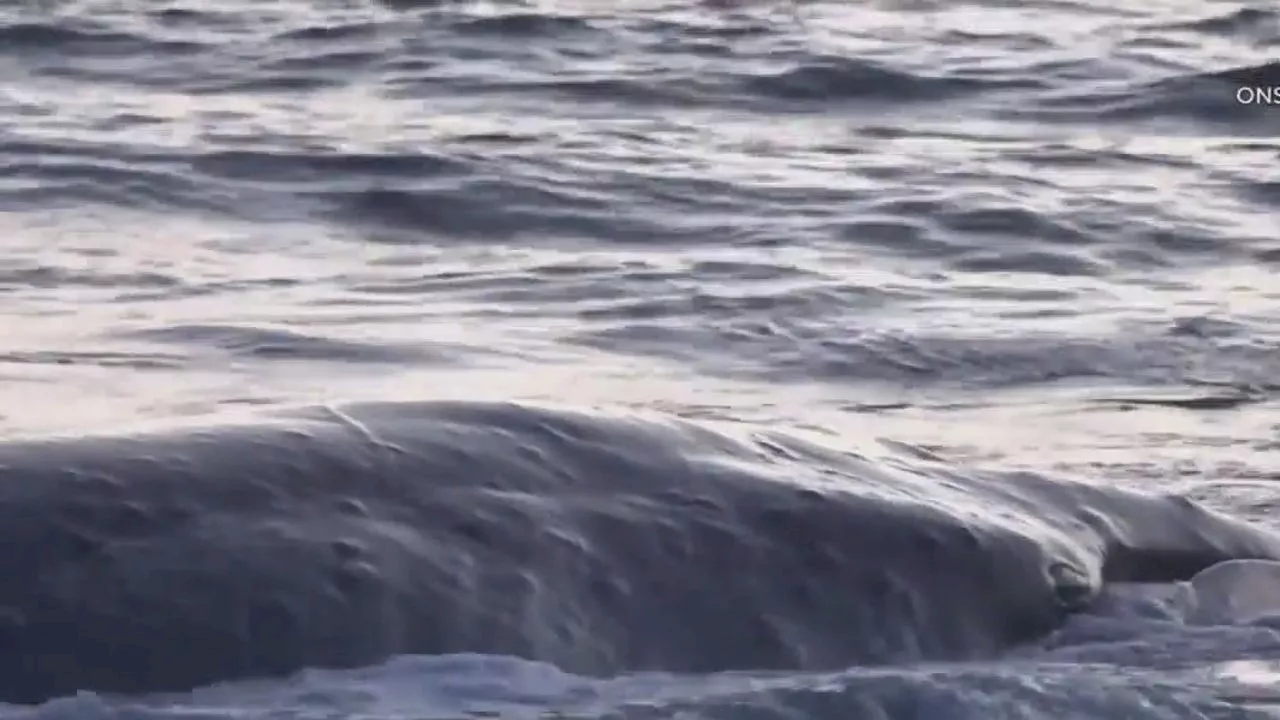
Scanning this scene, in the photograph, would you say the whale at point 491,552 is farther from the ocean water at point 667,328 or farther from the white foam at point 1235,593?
the white foam at point 1235,593

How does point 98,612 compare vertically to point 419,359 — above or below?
above

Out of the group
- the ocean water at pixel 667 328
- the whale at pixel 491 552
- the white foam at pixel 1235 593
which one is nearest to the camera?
the whale at pixel 491 552

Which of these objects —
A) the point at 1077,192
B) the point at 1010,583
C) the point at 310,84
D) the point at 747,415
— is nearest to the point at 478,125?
the point at 310,84

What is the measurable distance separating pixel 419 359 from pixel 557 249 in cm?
292

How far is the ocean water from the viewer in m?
3.89

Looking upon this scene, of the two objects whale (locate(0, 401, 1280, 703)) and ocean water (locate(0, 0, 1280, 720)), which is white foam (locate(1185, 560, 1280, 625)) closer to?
ocean water (locate(0, 0, 1280, 720))

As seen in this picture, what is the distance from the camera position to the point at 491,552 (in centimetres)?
394

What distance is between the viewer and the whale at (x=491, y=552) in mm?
3682

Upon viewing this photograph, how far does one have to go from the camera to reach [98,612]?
364 centimetres

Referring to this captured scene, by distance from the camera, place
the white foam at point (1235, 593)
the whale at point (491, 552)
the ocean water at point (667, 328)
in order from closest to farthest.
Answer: the whale at point (491, 552) → the ocean water at point (667, 328) → the white foam at point (1235, 593)

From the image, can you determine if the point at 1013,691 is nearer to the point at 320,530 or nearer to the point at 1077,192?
the point at 320,530

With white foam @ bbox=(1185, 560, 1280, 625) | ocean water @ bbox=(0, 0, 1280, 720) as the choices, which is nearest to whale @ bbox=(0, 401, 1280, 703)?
ocean water @ bbox=(0, 0, 1280, 720)

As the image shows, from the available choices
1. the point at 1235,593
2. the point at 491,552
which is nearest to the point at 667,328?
the point at 1235,593

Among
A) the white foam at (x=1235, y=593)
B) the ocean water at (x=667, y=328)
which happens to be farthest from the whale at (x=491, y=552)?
the white foam at (x=1235, y=593)
